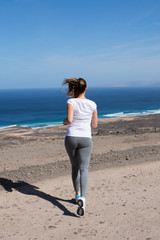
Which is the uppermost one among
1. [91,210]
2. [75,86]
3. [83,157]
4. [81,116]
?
[75,86]

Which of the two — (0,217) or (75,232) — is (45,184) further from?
(75,232)

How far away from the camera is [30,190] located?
514cm

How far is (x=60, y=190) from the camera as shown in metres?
5.07

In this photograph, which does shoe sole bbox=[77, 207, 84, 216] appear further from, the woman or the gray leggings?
the gray leggings

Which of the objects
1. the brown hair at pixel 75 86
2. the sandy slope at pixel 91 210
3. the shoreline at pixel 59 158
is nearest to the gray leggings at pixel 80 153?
the sandy slope at pixel 91 210

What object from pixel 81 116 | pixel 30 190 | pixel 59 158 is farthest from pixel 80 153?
pixel 59 158

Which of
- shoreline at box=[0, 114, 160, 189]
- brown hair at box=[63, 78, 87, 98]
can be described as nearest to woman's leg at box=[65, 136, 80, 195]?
brown hair at box=[63, 78, 87, 98]

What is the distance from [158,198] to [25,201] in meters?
2.39

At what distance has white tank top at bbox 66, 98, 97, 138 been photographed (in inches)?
148

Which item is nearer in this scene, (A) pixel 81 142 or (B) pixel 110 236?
(B) pixel 110 236

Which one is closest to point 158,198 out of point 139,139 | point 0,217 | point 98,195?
point 98,195

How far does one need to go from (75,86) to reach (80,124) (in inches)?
22.9

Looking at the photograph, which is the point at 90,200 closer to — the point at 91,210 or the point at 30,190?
the point at 91,210

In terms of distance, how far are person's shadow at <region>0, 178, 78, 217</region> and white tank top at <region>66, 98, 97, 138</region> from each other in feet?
4.37
